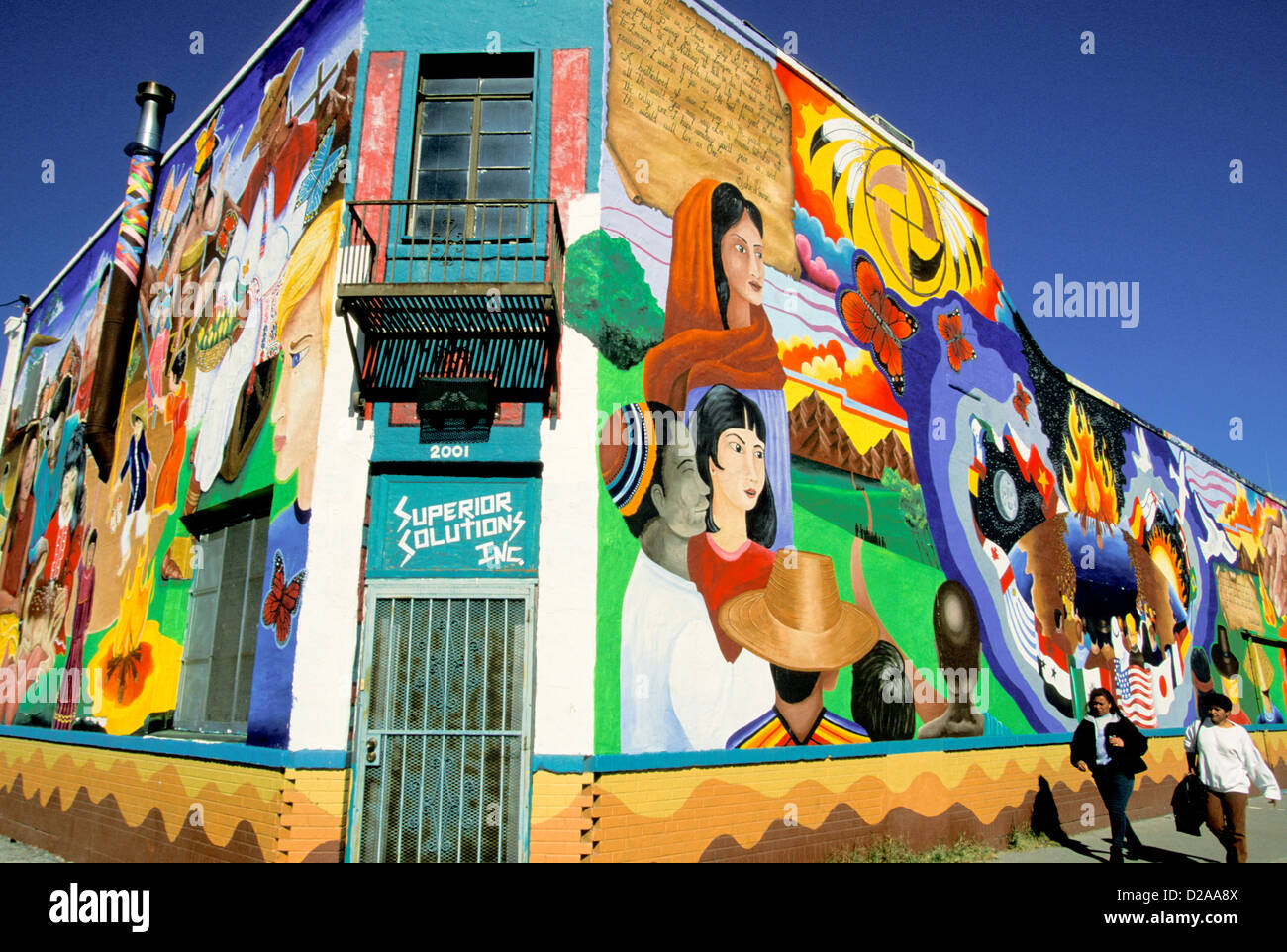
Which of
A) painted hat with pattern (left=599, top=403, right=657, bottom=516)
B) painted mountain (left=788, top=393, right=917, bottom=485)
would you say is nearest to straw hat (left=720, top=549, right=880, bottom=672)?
painted mountain (left=788, top=393, right=917, bottom=485)

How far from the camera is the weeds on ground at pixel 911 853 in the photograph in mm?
8789

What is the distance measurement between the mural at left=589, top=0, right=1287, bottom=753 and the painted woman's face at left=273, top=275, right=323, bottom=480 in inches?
95.5

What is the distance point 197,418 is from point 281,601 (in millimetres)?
3472

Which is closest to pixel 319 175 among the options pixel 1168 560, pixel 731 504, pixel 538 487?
pixel 538 487

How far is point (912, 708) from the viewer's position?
33.0 feet

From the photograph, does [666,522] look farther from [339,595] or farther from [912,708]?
[912,708]

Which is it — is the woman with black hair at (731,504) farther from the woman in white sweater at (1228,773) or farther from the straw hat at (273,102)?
the straw hat at (273,102)

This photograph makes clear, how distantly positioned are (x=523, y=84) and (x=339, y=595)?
17.0 feet

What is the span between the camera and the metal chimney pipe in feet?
39.9

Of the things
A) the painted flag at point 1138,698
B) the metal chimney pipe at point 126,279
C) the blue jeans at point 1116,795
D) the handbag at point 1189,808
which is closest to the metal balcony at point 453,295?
the metal chimney pipe at point 126,279

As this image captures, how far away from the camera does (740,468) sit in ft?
29.3

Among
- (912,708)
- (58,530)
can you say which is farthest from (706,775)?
(58,530)

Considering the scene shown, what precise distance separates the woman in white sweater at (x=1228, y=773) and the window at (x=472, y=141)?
25.1 feet

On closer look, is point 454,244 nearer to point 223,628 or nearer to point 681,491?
point 681,491
